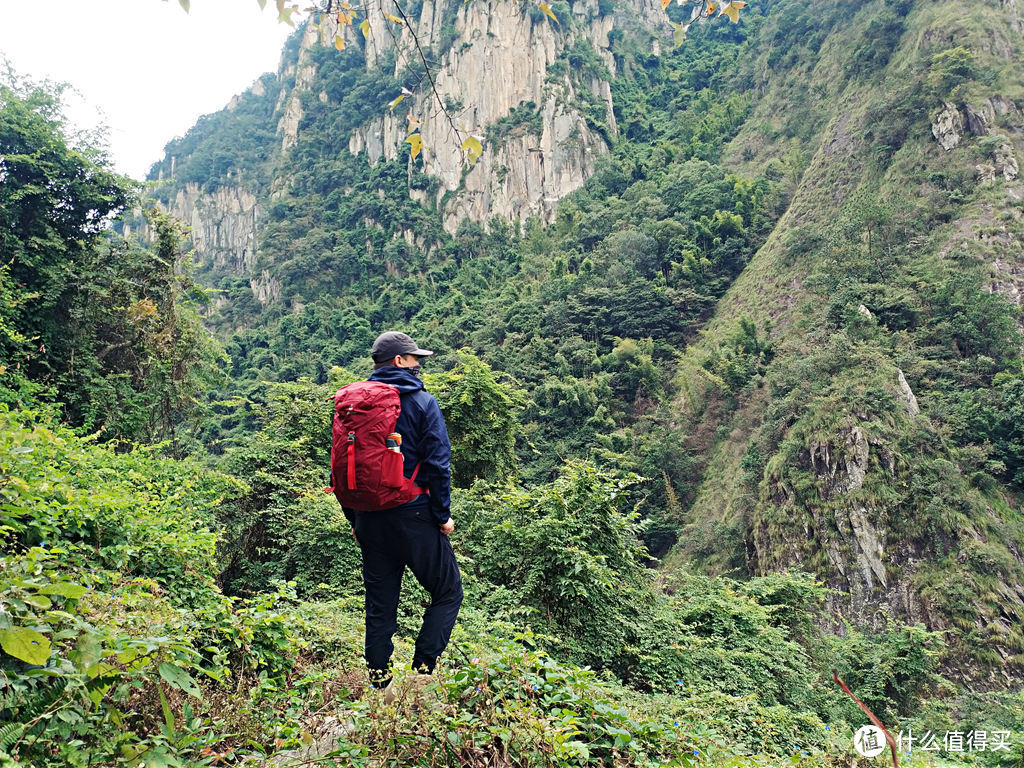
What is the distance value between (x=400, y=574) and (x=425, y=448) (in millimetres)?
593

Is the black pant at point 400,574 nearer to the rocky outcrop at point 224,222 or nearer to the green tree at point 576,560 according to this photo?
the green tree at point 576,560

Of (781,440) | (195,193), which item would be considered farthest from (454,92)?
(781,440)

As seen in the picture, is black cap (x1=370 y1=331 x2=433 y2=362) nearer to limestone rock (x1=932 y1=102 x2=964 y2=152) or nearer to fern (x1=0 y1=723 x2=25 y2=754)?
fern (x1=0 y1=723 x2=25 y2=754)

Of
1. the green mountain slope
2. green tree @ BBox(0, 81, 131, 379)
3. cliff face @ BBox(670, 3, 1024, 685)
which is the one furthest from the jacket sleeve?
cliff face @ BBox(670, 3, 1024, 685)

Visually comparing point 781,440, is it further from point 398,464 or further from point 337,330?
point 337,330

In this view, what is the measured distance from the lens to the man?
95.6 inches

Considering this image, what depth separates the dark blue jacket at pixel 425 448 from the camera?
2.43 metres

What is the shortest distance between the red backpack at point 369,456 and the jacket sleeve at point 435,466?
0.05 meters

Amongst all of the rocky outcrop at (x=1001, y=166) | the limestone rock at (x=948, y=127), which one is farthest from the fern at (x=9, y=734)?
the limestone rock at (x=948, y=127)

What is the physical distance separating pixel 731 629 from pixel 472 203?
49.1 m

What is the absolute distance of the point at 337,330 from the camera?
1870 inches

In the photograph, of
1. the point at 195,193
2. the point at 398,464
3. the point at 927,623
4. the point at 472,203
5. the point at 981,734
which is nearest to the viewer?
the point at 398,464

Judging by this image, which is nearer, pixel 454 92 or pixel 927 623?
pixel 927 623

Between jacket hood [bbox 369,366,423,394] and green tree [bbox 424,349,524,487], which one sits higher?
green tree [bbox 424,349,524,487]
